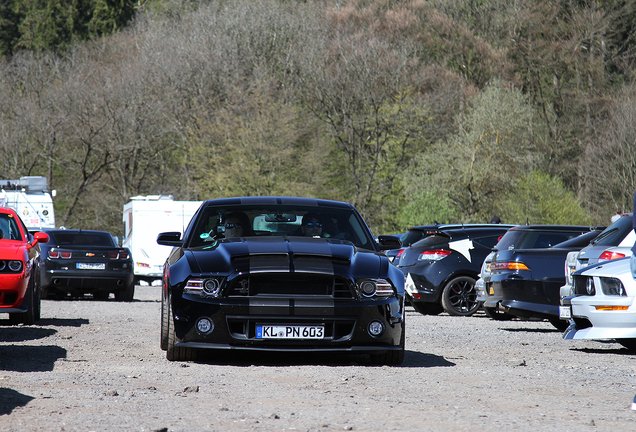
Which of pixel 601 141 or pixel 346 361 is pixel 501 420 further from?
pixel 601 141

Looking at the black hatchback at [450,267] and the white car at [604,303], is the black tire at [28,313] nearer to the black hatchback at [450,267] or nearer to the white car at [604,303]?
the white car at [604,303]

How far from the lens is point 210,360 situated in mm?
8508

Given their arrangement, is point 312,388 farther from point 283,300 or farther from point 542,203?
point 542,203

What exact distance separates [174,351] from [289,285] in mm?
1272

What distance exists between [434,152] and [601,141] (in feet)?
26.6

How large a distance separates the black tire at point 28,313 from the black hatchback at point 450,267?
7114 millimetres

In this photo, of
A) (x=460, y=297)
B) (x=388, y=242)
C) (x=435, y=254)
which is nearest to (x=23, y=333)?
(x=388, y=242)

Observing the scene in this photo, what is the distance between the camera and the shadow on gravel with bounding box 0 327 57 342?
10680 mm

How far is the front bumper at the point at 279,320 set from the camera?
7.66 metres

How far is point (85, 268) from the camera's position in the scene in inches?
818

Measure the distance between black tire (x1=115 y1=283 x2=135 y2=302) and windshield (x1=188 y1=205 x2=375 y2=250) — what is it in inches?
495

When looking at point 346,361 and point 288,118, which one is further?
point 288,118

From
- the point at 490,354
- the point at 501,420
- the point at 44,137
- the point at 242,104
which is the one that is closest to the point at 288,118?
the point at 242,104

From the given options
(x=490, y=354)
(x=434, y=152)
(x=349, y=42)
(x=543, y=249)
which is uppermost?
(x=349, y=42)
